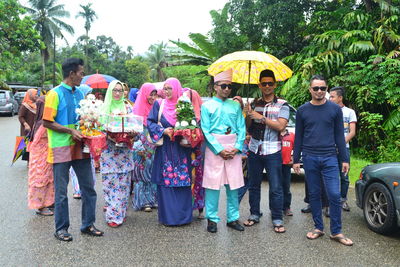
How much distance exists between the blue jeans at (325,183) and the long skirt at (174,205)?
5.21ft

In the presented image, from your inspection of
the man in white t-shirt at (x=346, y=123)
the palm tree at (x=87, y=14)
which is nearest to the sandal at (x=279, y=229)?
the man in white t-shirt at (x=346, y=123)

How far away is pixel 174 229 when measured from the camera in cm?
512

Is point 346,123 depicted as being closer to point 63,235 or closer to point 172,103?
point 172,103

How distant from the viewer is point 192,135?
5.05m

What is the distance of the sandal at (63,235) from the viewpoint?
4.56 m

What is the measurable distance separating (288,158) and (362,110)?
595 cm

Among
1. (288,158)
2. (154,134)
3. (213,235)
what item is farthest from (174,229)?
(288,158)

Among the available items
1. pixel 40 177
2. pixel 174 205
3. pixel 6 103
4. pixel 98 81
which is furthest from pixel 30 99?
pixel 6 103

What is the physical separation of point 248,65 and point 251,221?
218cm

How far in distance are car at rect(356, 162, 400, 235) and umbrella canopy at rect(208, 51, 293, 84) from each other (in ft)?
5.54

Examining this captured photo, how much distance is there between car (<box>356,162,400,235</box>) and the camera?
4680 mm

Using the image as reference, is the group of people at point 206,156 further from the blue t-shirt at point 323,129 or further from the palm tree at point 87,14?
the palm tree at point 87,14

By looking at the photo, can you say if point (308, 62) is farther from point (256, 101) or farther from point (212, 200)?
point (212, 200)

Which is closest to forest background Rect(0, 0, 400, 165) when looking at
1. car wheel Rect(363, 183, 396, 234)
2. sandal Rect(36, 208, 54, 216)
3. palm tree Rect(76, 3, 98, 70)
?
car wheel Rect(363, 183, 396, 234)
